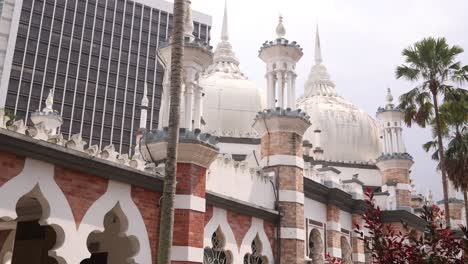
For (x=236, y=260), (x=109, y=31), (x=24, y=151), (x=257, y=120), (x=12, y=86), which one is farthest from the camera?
(x=109, y=31)

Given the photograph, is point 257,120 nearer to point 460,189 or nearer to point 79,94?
point 460,189

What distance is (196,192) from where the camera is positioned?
15.5 m

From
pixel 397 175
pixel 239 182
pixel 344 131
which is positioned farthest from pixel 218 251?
pixel 344 131

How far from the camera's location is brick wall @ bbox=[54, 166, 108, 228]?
13.1 metres

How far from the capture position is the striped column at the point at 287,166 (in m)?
20.0

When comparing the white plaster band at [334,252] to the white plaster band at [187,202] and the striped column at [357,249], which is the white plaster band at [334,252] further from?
the white plaster band at [187,202]

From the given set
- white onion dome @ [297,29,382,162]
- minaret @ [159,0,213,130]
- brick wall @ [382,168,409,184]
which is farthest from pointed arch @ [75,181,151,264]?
white onion dome @ [297,29,382,162]

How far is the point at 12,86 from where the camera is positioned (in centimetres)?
7706

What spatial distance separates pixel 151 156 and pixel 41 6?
7215 centimetres

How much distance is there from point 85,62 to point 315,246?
67.4 m

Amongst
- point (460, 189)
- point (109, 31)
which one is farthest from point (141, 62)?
point (460, 189)

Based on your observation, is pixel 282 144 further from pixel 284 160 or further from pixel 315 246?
pixel 315 246

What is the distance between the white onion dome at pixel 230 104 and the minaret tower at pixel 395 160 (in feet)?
25.7

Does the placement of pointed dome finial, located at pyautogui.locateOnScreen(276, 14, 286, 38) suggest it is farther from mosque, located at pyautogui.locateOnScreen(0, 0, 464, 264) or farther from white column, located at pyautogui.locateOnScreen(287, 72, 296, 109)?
white column, located at pyautogui.locateOnScreen(287, 72, 296, 109)
